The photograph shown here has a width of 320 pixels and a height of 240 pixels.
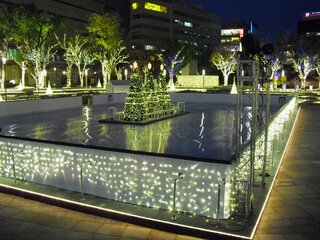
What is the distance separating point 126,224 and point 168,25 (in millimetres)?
97695

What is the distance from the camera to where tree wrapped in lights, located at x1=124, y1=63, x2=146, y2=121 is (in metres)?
12.8

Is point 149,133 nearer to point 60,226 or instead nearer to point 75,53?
point 60,226

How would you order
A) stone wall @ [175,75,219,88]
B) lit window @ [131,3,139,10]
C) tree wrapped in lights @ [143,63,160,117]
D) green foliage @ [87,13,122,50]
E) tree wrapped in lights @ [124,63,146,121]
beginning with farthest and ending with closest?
lit window @ [131,3,139,10], green foliage @ [87,13,122,50], stone wall @ [175,75,219,88], tree wrapped in lights @ [143,63,160,117], tree wrapped in lights @ [124,63,146,121]

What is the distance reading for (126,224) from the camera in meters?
5.86

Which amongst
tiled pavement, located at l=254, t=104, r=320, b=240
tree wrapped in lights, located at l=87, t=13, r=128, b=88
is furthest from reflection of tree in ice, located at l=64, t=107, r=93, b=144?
tree wrapped in lights, located at l=87, t=13, r=128, b=88

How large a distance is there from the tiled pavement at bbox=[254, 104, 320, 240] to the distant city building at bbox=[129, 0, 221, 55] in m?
72.1

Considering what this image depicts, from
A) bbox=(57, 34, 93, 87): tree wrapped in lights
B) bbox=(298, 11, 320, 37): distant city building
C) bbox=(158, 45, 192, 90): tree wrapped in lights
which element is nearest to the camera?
bbox=(57, 34, 93, 87): tree wrapped in lights

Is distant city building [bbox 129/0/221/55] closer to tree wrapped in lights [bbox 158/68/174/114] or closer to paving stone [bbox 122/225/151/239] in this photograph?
tree wrapped in lights [bbox 158/68/174/114]

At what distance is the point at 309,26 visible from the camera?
293 ft

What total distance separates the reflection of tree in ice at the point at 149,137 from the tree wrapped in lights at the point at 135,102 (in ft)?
2.45

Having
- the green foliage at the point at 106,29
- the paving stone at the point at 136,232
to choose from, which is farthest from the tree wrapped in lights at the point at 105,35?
the paving stone at the point at 136,232

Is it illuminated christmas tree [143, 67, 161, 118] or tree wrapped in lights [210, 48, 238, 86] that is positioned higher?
tree wrapped in lights [210, 48, 238, 86]

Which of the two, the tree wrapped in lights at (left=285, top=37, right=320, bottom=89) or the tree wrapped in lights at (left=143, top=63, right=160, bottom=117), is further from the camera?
the tree wrapped in lights at (left=285, top=37, right=320, bottom=89)

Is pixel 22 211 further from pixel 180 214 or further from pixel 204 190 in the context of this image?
pixel 204 190
